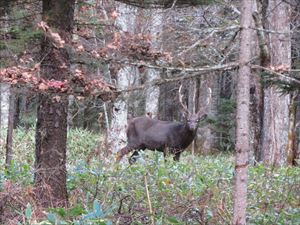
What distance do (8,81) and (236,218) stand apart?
215 centimetres

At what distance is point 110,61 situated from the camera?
5449 mm

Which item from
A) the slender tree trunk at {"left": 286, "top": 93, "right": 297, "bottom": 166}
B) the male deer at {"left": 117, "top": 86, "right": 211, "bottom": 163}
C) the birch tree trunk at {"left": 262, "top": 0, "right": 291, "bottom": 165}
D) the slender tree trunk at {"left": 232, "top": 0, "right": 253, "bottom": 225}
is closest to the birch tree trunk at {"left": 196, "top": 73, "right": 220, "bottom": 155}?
the male deer at {"left": 117, "top": 86, "right": 211, "bottom": 163}

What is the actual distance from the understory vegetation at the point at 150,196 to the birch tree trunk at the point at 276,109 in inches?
84.3

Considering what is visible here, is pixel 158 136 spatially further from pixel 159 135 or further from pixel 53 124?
pixel 53 124

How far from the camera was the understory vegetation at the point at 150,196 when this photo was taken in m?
5.47

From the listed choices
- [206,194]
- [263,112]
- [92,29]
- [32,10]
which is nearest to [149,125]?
[263,112]

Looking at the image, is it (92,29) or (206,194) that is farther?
(92,29)

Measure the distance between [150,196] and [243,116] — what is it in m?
2.99

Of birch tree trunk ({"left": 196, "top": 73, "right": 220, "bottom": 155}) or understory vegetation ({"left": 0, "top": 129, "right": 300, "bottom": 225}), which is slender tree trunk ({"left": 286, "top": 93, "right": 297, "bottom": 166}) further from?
birch tree trunk ({"left": 196, "top": 73, "right": 220, "bottom": 155})

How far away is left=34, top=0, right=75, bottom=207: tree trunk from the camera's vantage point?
653 centimetres

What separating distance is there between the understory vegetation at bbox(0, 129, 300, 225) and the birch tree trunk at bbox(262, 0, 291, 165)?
7.02 ft

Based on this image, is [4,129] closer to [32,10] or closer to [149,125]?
[149,125]

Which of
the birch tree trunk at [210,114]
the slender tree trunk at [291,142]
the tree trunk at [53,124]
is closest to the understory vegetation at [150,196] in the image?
the tree trunk at [53,124]

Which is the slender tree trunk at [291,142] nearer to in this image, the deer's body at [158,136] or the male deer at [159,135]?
the male deer at [159,135]
